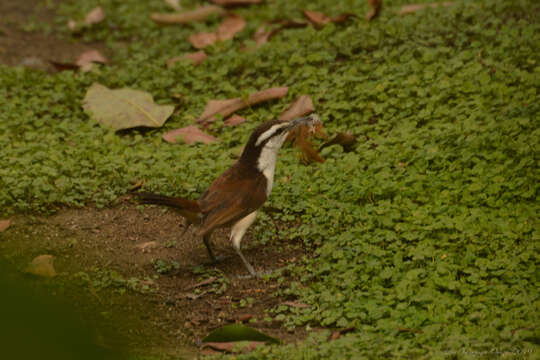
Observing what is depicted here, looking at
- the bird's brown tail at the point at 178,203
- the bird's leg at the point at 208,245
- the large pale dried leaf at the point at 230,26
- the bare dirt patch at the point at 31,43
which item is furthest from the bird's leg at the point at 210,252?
the bare dirt patch at the point at 31,43

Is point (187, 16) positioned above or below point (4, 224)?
above

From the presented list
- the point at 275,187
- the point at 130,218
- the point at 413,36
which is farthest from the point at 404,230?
the point at 413,36

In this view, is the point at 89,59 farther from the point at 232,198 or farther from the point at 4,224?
the point at 232,198

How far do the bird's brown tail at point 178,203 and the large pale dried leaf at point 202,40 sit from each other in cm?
448

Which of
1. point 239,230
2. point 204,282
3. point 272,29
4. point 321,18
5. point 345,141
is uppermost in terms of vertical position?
point 321,18

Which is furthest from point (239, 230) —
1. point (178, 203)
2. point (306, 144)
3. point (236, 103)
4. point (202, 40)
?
point (202, 40)

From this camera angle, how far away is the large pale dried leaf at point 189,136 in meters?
7.01

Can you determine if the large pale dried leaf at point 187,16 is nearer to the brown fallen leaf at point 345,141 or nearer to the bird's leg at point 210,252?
the brown fallen leaf at point 345,141

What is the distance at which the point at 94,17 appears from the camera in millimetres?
10289

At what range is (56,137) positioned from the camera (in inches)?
280

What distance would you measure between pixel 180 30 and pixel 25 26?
8.40 ft

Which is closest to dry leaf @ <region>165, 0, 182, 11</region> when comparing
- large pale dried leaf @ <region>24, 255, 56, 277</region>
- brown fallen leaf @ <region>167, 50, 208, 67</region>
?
brown fallen leaf @ <region>167, 50, 208, 67</region>

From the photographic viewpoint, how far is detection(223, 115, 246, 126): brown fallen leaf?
7332mm

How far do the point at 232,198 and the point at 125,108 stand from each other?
3.02 meters
